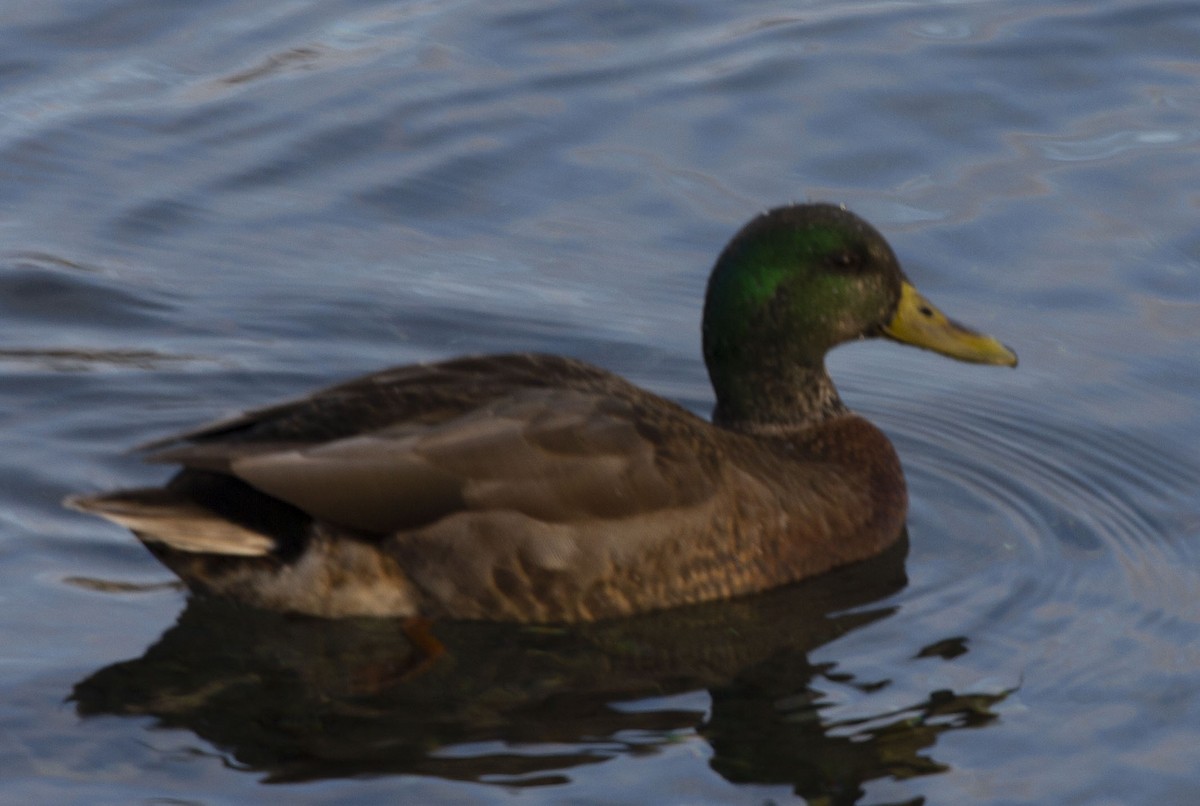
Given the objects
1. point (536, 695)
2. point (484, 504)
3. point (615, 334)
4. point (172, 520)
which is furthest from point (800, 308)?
point (172, 520)

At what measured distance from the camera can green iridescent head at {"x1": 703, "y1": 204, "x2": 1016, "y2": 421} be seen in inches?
309

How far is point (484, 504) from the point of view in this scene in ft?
23.3

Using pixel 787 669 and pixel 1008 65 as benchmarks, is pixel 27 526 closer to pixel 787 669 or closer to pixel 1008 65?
pixel 787 669

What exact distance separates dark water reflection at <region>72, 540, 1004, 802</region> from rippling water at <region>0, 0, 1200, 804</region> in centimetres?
2

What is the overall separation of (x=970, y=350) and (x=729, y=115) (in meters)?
3.66

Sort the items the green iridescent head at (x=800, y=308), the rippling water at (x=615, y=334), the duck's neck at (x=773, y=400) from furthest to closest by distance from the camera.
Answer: the duck's neck at (x=773, y=400), the green iridescent head at (x=800, y=308), the rippling water at (x=615, y=334)

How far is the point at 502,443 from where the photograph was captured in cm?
715

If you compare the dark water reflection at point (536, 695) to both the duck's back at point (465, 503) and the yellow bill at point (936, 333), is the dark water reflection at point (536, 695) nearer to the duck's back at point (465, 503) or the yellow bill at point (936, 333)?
the duck's back at point (465, 503)

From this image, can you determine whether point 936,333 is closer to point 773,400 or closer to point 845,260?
point 845,260

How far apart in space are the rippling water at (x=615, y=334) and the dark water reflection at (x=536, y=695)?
0.02m

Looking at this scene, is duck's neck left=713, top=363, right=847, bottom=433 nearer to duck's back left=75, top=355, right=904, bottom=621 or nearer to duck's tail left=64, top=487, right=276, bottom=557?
duck's back left=75, top=355, right=904, bottom=621

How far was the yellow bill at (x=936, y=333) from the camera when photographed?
8.04m

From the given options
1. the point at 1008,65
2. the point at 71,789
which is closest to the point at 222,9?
the point at 1008,65

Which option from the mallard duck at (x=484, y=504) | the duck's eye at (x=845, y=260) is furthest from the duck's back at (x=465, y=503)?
the duck's eye at (x=845, y=260)
